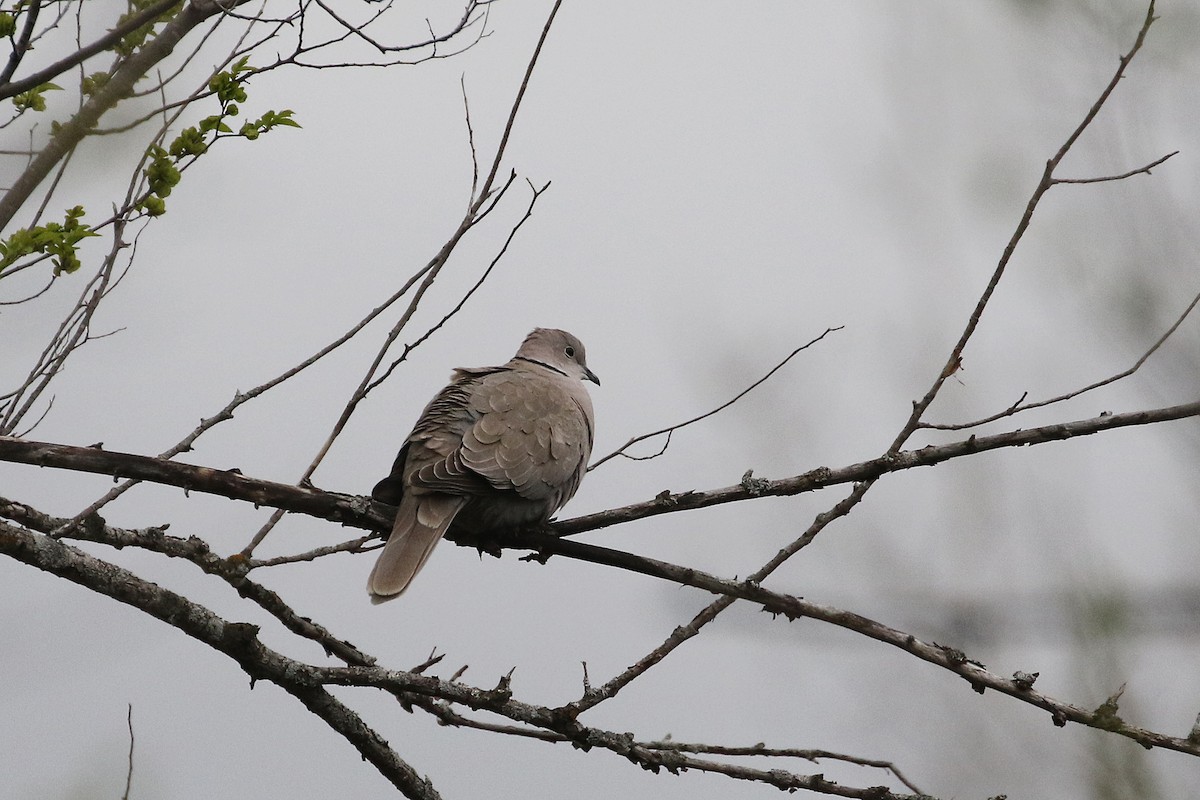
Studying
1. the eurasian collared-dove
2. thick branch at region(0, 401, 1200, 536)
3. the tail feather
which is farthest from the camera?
the eurasian collared-dove

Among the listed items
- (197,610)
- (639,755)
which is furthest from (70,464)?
(639,755)

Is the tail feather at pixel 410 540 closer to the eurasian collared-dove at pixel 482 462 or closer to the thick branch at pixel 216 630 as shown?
the eurasian collared-dove at pixel 482 462

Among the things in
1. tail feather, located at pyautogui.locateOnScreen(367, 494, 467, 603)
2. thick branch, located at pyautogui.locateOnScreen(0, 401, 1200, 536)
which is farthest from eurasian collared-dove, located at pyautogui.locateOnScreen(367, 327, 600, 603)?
thick branch, located at pyautogui.locateOnScreen(0, 401, 1200, 536)

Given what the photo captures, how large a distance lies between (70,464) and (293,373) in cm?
64

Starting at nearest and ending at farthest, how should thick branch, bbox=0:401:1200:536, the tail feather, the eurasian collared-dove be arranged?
thick branch, bbox=0:401:1200:536, the tail feather, the eurasian collared-dove

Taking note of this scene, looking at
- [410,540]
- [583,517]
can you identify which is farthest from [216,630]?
[583,517]

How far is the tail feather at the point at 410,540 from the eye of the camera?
3572mm

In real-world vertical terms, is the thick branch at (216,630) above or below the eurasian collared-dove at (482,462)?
below

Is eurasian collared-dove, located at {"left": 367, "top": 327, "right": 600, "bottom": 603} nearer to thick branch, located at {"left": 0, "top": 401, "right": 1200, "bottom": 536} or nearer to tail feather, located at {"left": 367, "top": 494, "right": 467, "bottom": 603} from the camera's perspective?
tail feather, located at {"left": 367, "top": 494, "right": 467, "bottom": 603}

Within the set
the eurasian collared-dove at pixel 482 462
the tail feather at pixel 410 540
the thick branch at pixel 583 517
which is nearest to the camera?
the thick branch at pixel 583 517

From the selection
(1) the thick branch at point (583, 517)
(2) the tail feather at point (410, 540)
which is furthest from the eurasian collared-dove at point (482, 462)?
(1) the thick branch at point (583, 517)

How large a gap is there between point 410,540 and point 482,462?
0.43m

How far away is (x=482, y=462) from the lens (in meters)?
3.96

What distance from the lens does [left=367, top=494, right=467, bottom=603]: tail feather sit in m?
3.57
